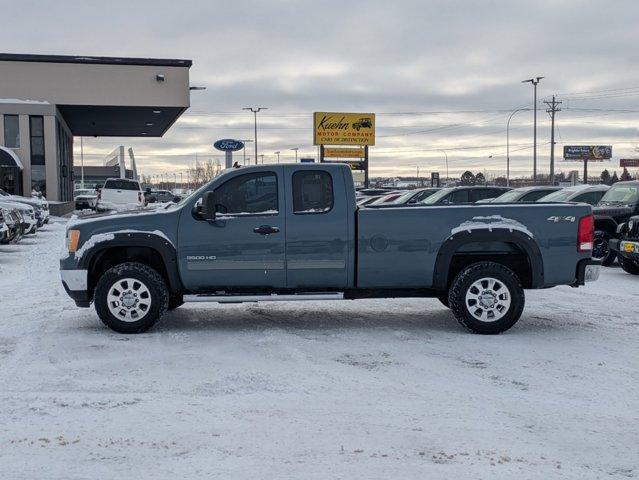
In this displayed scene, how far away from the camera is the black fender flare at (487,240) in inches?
305

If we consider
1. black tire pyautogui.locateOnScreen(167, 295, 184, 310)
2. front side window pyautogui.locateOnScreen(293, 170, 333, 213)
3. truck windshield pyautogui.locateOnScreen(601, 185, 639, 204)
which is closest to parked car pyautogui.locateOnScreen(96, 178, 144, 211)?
truck windshield pyautogui.locateOnScreen(601, 185, 639, 204)

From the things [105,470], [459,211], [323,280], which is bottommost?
[105,470]

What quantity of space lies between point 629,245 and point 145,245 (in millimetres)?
8700

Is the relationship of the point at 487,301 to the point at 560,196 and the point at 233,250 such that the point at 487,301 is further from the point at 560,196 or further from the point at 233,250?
the point at 560,196

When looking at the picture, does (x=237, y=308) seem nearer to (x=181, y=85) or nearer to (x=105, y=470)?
(x=105, y=470)

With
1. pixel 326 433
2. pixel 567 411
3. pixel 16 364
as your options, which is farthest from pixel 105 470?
pixel 567 411

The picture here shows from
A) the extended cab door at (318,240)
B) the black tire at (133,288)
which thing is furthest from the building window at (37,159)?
the extended cab door at (318,240)

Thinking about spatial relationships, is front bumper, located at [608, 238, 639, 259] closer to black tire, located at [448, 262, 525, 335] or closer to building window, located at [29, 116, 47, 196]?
black tire, located at [448, 262, 525, 335]

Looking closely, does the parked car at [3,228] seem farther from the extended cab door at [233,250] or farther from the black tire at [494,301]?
the black tire at [494,301]

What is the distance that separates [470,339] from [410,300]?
98.4 inches

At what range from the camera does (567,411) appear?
16.9ft

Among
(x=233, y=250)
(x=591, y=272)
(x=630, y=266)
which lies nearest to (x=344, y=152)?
(x=630, y=266)

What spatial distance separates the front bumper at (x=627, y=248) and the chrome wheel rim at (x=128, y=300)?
8630mm

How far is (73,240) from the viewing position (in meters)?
7.84
